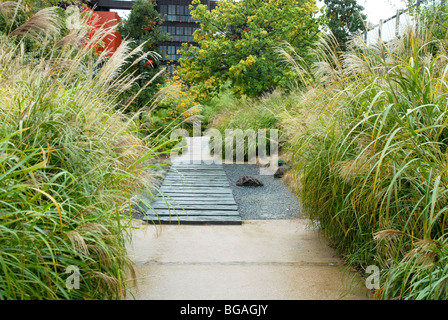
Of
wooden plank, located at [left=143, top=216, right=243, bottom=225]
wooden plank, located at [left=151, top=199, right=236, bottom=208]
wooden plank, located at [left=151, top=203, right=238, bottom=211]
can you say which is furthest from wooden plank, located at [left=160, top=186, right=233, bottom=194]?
wooden plank, located at [left=143, top=216, right=243, bottom=225]

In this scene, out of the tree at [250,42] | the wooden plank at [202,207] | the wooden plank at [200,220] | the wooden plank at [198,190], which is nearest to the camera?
the wooden plank at [200,220]

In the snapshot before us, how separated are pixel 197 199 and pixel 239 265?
205cm

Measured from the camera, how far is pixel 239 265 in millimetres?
2787

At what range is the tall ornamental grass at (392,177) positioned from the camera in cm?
167

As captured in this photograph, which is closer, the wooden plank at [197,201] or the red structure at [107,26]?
the red structure at [107,26]

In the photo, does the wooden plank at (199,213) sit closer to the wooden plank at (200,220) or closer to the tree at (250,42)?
the wooden plank at (200,220)

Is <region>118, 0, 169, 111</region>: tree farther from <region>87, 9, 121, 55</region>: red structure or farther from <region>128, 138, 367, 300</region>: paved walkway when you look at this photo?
<region>128, 138, 367, 300</region>: paved walkway

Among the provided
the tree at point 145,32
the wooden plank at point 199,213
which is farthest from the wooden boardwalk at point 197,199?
the tree at point 145,32

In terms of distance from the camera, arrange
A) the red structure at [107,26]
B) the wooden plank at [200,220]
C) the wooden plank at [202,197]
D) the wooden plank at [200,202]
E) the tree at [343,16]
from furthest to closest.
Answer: the tree at [343,16], the wooden plank at [202,197], the wooden plank at [200,202], the wooden plank at [200,220], the red structure at [107,26]

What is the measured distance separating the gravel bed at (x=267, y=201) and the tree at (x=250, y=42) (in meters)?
4.10

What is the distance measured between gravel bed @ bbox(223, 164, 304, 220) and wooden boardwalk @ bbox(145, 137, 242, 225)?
18cm

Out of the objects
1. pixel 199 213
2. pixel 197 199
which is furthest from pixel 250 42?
Result: pixel 199 213
